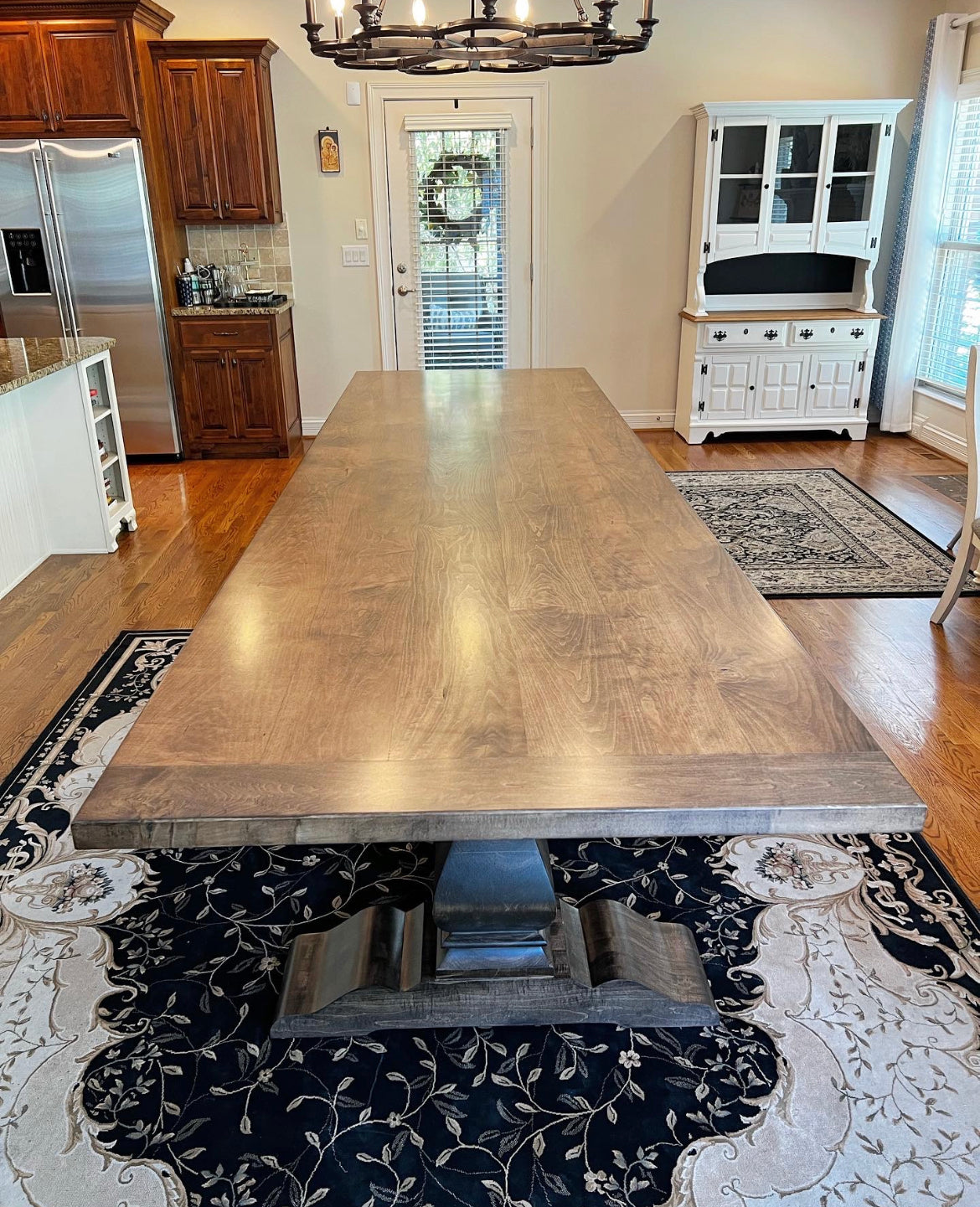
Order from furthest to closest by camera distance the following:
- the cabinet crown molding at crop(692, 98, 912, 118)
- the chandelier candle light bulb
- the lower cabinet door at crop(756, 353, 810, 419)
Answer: the lower cabinet door at crop(756, 353, 810, 419)
the cabinet crown molding at crop(692, 98, 912, 118)
the chandelier candle light bulb

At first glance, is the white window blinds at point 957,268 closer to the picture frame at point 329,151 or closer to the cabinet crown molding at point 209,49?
the picture frame at point 329,151

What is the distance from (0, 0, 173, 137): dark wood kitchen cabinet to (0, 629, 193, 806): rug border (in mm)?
3207

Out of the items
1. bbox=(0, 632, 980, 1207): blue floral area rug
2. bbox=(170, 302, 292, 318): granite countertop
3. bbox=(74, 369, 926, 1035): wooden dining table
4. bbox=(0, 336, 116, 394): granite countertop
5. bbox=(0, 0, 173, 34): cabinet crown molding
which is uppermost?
bbox=(0, 0, 173, 34): cabinet crown molding

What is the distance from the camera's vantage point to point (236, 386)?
5.79 metres

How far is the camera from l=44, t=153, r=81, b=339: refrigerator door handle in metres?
5.25

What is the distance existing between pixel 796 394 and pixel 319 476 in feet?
14.3

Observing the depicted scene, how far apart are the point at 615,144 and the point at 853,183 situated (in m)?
1.45

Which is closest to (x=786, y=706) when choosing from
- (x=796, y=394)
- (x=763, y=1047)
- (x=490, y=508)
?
(x=763, y=1047)

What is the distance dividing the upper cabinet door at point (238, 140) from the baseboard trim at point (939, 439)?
426 cm

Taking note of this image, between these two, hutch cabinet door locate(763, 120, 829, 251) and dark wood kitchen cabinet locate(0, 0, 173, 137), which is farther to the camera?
hutch cabinet door locate(763, 120, 829, 251)

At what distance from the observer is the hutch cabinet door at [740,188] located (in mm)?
5617

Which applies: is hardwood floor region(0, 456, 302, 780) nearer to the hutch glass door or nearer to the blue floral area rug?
the blue floral area rug

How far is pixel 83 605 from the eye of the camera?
151 inches

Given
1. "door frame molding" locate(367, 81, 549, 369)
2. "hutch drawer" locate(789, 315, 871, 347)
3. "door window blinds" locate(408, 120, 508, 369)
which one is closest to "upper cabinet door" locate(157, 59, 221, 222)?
"door frame molding" locate(367, 81, 549, 369)
